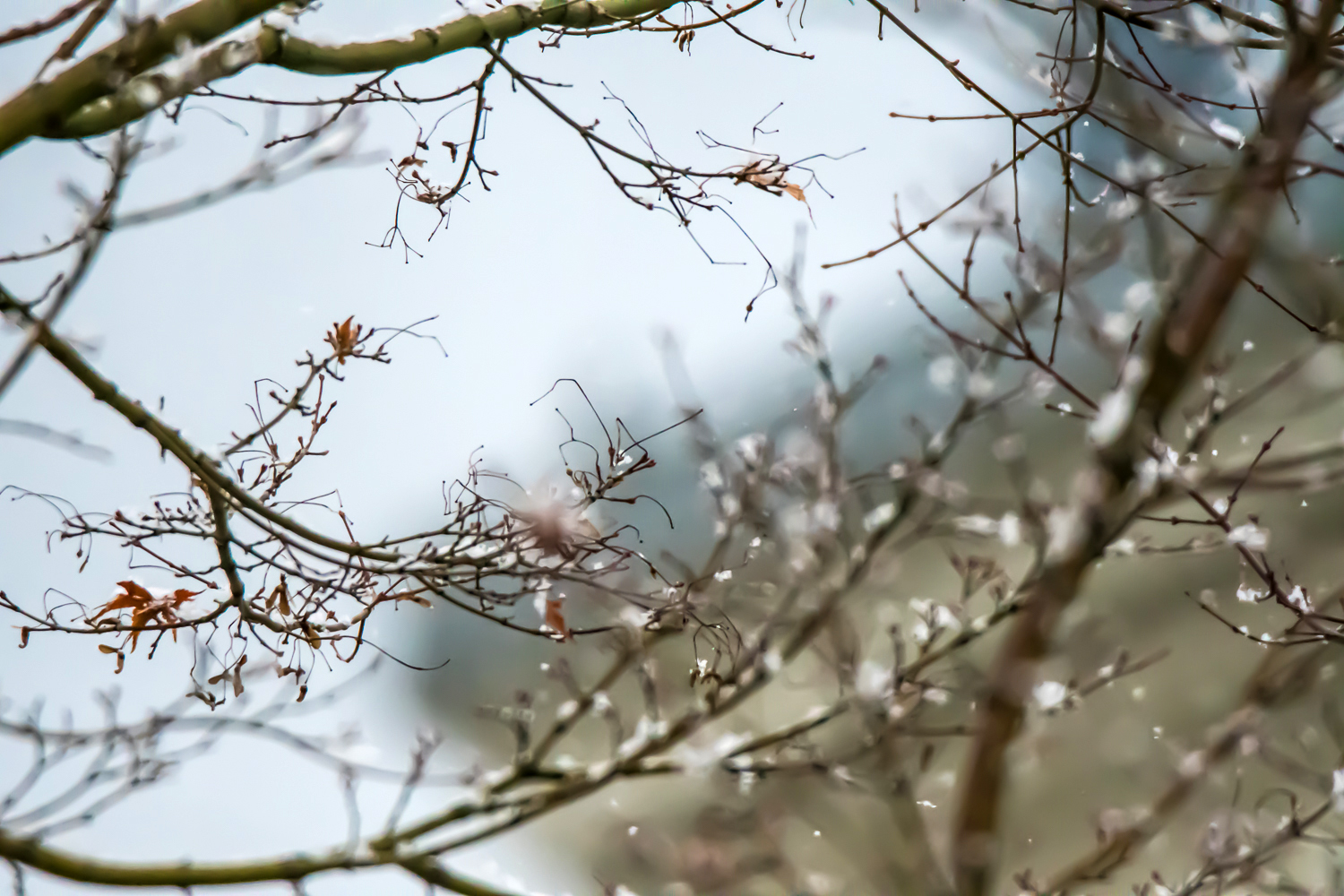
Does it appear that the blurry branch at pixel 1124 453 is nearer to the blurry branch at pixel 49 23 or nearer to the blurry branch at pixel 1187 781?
the blurry branch at pixel 1187 781

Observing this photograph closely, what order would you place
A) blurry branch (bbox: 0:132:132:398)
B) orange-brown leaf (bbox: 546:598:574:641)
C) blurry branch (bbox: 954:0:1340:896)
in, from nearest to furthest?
blurry branch (bbox: 954:0:1340:896) < blurry branch (bbox: 0:132:132:398) < orange-brown leaf (bbox: 546:598:574:641)

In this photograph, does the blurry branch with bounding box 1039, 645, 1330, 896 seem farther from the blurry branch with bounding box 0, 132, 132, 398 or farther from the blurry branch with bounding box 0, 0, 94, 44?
the blurry branch with bounding box 0, 0, 94, 44

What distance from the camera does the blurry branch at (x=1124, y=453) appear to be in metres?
0.50

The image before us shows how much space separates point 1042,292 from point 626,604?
716mm

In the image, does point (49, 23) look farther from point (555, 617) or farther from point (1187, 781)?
point (1187, 781)

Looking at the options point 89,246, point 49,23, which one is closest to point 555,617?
point 89,246

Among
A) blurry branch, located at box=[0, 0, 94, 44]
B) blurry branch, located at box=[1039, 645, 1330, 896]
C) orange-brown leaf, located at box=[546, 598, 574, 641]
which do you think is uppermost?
blurry branch, located at box=[0, 0, 94, 44]

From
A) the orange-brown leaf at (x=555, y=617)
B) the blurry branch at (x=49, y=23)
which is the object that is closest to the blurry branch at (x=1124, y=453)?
the orange-brown leaf at (x=555, y=617)

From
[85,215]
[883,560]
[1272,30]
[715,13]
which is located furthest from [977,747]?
[715,13]

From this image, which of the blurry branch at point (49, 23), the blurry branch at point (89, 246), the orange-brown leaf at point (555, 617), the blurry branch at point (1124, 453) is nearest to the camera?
the blurry branch at point (1124, 453)

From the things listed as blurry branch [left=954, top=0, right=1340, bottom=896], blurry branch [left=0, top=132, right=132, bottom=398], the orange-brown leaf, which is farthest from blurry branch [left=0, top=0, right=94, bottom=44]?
blurry branch [left=954, top=0, right=1340, bottom=896]

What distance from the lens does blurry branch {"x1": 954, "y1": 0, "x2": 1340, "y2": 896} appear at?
0.50 metres

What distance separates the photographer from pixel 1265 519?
8.09 feet

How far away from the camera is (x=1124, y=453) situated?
0.55 m
